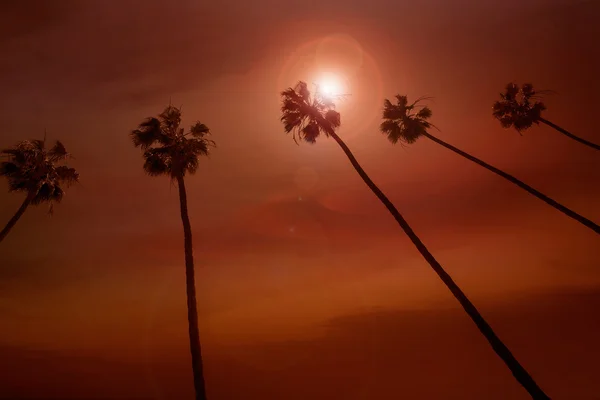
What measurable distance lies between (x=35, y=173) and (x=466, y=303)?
31.7m

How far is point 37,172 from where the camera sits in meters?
29.2

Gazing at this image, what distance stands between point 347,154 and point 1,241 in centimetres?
2611

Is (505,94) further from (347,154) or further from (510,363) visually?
(510,363)

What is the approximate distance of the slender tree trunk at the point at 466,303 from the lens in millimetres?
17953

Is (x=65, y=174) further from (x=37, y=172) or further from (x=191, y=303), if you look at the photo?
(x=191, y=303)

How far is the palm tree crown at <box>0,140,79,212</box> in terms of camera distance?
28609mm

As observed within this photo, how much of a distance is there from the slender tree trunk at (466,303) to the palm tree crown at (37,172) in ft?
71.4

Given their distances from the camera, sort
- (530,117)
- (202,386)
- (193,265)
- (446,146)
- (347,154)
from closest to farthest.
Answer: (202,386) → (193,265) → (347,154) → (446,146) → (530,117)

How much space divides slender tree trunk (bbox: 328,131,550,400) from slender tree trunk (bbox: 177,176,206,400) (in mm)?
12531

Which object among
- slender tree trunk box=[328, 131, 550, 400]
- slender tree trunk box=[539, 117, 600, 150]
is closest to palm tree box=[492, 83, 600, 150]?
slender tree trunk box=[539, 117, 600, 150]

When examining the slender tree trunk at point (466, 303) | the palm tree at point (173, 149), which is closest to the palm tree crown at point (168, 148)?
the palm tree at point (173, 149)

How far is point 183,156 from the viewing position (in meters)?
26.0

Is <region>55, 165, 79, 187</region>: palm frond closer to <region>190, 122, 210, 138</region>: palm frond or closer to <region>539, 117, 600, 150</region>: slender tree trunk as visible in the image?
<region>190, 122, 210, 138</region>: palm frond

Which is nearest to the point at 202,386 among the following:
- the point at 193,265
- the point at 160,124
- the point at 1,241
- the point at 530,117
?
→ the point at 193,265
